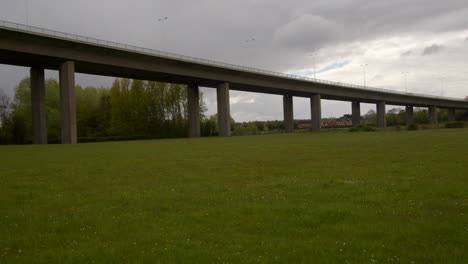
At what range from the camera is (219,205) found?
9.93 meters

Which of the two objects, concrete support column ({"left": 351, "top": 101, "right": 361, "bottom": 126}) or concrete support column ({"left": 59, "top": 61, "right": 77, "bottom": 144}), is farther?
concrete support column ({"left": 351, "top": 101, "right": 361, "bottom": 126})

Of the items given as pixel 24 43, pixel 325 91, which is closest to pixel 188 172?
pixel 24 43

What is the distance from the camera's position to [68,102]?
180 ft

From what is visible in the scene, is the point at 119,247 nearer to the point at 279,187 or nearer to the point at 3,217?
the point at 3,217

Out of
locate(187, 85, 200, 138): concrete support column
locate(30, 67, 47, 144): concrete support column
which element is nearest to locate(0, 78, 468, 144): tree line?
locate(187, 85, 200, 138): concrete support column

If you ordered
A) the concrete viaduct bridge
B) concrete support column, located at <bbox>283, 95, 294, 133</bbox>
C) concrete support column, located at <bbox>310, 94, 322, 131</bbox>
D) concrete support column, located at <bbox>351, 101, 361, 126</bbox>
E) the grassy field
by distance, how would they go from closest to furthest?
the grassy field < the concrete viaduct bridge < concrete support column, located at <bbox>310, 94, 322, 131</bbox> < concrete support column, located at <bbox>283, 95, 294, 133</bbox> < concrete support column, located at <bbox>351, 101, 361, 126</bbox>

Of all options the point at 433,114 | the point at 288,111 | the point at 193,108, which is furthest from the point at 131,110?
the point at 433,114

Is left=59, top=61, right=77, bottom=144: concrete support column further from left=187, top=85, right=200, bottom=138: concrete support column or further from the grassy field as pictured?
the grassy field

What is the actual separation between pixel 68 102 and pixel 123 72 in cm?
1334

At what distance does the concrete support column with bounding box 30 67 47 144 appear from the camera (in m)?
57.4

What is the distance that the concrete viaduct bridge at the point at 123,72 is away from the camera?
167 ft

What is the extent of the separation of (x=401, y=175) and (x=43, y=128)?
57408 mm

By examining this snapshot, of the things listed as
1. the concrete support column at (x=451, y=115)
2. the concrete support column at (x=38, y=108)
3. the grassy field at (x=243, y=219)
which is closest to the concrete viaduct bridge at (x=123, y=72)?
the concrete support column at (x=38, y=108)

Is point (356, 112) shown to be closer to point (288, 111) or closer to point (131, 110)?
point (288, 111)
